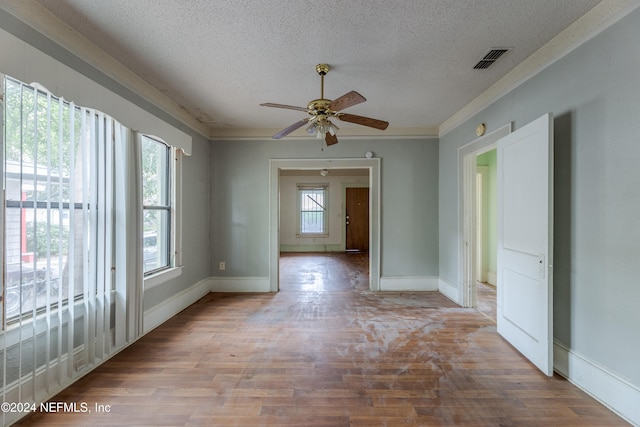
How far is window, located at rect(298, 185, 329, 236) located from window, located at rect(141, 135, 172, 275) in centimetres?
548

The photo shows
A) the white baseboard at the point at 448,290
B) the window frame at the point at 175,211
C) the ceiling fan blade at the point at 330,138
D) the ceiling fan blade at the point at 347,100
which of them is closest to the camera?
the ceiling fan blade at the point at 347,100

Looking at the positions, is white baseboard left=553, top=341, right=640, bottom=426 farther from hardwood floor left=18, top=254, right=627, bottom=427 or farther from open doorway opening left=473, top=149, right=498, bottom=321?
open doorway opening left=473, top=149, right=498, bottom=321

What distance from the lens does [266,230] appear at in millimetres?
4293

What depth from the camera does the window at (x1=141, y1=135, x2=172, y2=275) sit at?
9.71ft

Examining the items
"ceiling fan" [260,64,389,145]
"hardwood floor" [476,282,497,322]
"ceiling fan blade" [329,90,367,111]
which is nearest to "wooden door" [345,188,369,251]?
"hardwood floor" [476,282,497,322]

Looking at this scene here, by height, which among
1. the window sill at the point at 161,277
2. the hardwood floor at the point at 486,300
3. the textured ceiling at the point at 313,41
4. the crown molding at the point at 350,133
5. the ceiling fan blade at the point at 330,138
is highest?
the textured ceiling at the point at 313,41

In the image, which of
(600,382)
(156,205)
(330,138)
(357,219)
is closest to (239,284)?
(156,205)

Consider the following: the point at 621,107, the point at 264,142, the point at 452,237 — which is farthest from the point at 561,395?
the point at 264,142

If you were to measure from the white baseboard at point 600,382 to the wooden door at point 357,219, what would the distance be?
259 inches

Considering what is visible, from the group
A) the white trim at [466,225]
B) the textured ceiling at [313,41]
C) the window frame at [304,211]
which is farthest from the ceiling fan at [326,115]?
the window frame at [304,211]

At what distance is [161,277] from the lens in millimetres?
3016

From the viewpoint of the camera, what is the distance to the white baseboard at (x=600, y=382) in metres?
1.60

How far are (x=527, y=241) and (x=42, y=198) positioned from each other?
11.2 feet

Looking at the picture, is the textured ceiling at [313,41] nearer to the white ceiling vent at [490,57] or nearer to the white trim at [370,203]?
the white ceiling vent at [490,57]
